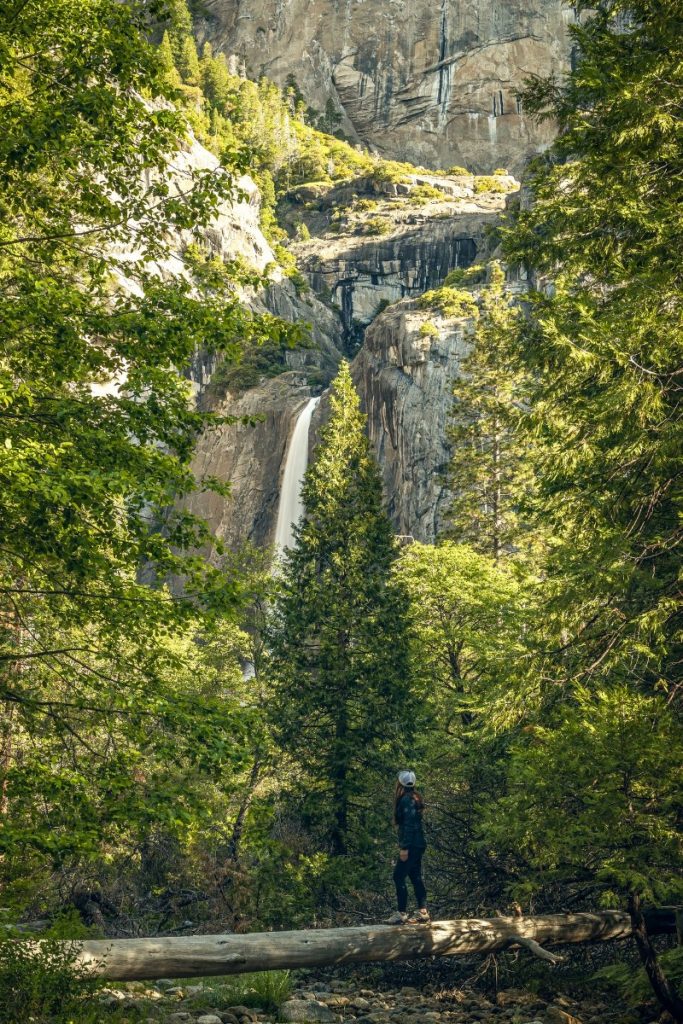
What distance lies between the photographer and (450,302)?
43625 millimetres

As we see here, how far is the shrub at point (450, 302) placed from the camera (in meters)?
43.2

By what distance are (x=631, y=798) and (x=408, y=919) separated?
389cm

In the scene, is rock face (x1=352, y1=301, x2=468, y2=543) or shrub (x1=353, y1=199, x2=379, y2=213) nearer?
rock face (x1=352, y1=301, x2=468, y2=543)

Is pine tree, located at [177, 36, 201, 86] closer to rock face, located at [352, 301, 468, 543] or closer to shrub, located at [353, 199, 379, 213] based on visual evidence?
shrub, located at [353, 199, 379, 213]

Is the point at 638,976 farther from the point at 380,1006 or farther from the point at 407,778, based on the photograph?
the point at 407,778

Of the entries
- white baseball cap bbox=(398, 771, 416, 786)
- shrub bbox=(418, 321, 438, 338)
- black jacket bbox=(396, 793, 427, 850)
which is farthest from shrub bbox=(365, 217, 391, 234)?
black jacket bbox=(396, 793, 427, 850)

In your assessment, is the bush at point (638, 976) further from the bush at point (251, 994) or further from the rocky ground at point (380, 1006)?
the bush at point (251, 994)

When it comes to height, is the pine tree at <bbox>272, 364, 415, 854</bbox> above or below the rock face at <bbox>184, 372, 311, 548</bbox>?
below

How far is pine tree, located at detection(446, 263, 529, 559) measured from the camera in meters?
25.6

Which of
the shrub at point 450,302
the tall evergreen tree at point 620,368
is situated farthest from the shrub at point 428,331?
the tall evergreen tree at point 620,368

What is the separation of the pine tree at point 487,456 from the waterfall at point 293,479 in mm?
16653

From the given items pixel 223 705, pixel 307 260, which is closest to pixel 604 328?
pixel 223 705

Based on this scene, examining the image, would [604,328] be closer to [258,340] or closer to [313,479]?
[258,340]

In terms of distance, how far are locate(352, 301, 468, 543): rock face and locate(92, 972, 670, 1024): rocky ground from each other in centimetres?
2770
